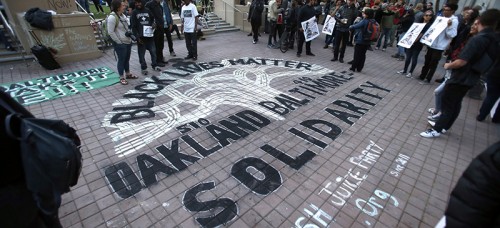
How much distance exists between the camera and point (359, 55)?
7625mm

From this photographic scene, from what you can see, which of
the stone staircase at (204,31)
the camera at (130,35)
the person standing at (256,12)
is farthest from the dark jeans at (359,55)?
the stone staircase at (204,31)

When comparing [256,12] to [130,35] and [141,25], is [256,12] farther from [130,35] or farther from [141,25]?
[130,35]

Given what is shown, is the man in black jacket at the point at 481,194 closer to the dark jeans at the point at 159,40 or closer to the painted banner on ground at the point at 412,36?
the painted banner on ground at the point at 412,36

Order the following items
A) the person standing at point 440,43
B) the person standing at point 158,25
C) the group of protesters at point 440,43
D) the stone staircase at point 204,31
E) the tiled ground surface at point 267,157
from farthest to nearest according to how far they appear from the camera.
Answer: the stone staircase at point 204,31 < the person standing at point 158,25 < the person standing at point 440,43 < the group of protesters at point 440,43 < the tiled ground surface at point 267,157

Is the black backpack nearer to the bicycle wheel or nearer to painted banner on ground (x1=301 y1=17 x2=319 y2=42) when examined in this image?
painted banner on ground (x1=301 y1=17 x2=319 y2=42)

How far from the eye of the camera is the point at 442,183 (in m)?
3.51

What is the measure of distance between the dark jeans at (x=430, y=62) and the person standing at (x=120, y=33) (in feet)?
25.3

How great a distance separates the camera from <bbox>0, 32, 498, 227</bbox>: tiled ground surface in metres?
2.92

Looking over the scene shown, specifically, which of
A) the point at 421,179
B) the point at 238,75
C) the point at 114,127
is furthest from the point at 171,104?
the point at 421,179

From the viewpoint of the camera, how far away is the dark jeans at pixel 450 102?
402cm

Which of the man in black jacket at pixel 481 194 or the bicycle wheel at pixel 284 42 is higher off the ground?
the man in black jacket at pixel 481 194

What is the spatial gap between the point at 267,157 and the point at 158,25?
5337 millimetres

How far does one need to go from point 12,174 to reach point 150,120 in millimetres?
3197

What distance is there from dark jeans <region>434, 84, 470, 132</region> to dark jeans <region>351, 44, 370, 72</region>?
359 centimetres
